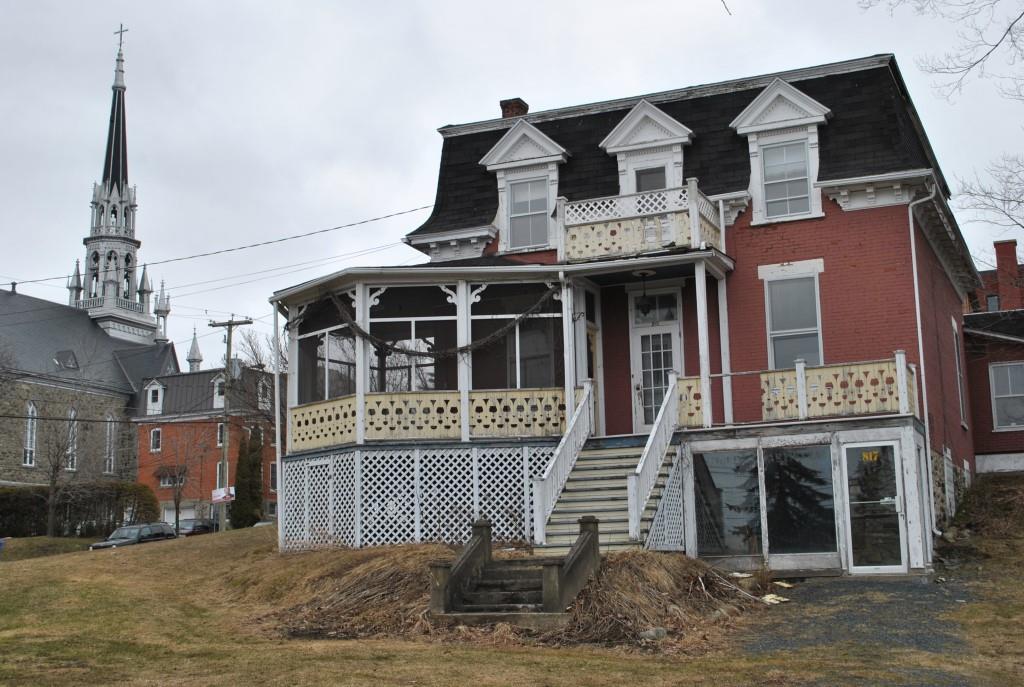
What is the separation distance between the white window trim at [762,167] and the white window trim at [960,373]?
5.95 meters

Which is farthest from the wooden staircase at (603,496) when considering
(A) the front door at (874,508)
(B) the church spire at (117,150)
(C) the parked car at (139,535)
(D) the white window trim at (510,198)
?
(B) the church spire at (117,150)

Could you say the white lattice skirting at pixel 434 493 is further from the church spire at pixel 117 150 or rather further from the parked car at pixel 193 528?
the church spire at pixel 117 150

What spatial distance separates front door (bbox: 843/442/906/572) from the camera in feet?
59.4

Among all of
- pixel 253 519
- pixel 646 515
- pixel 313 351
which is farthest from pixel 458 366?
pixel 253 519

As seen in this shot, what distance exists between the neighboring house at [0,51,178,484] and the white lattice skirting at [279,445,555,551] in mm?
30049

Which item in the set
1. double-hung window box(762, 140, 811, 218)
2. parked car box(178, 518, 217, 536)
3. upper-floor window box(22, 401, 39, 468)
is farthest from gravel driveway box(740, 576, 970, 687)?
upper-floor window box(22, 401, 39, 468)

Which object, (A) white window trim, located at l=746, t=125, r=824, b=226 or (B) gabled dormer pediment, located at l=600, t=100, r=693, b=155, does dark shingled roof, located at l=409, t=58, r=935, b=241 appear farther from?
(B) gabled dormer pediment, located at l=600, t=100, r=693, b=155

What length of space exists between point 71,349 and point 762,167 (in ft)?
190

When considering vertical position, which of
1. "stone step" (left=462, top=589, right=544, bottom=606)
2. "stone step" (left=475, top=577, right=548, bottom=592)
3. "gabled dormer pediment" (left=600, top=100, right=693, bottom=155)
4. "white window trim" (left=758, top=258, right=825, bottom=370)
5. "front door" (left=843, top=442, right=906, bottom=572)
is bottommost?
"stone step" (left=462, top=589, right=544, bottom=606)

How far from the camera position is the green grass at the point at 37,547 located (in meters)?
36.4

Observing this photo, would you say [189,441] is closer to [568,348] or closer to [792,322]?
[568,348]

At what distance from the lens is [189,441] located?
213 feet

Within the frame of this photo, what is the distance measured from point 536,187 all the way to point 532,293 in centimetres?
401

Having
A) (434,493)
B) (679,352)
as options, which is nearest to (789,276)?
(679,352)
